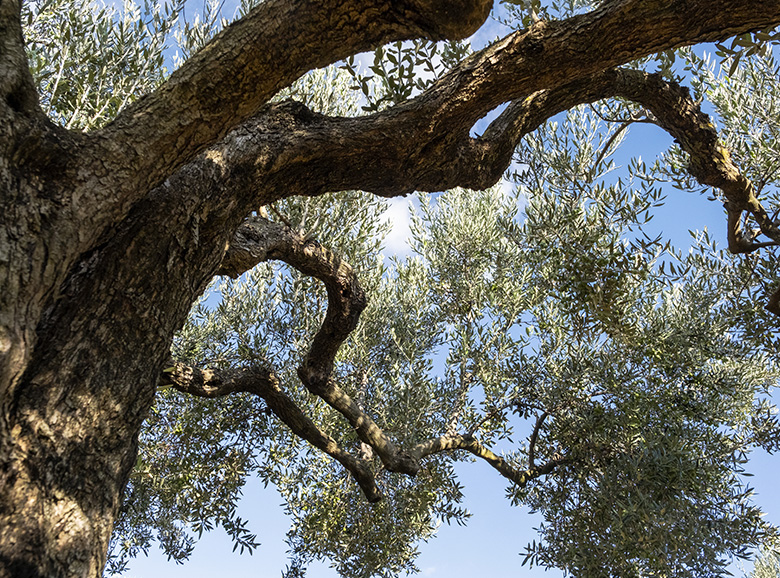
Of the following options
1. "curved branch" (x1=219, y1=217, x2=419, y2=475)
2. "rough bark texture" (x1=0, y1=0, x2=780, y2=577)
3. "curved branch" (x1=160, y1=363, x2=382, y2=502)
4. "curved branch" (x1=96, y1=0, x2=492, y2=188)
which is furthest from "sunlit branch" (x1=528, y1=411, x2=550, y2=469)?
"curved branch" (x1=96, y1=0, x2=492, y2=188)

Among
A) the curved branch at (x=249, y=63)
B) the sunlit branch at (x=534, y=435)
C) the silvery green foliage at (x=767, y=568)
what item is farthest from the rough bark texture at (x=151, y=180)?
the silvery green foliage at (x=767, y=568)

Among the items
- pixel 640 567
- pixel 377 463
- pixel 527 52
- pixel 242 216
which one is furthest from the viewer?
pixel 377 463

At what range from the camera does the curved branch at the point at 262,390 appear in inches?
230

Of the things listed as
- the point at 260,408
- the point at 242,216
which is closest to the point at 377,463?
the point at 260,408

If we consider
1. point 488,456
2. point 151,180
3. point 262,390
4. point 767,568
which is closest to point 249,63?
point 151,180

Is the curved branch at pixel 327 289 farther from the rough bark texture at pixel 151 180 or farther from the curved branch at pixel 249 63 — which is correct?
the curved branch at pixel 249 63

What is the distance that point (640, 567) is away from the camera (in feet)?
20.0

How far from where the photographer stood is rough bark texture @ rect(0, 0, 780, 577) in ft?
8.50

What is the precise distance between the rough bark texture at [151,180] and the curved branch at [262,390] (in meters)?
2.36

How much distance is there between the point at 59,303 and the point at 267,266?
657 centimetres

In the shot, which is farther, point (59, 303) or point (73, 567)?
point (59, 303)

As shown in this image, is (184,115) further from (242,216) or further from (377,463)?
(377,463)

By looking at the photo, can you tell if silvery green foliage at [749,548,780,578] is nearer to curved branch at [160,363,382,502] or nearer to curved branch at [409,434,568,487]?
curved branch at [409,434,568,487]

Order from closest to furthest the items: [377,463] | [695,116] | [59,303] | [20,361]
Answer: [20,361] < [59,303] < [695,116] < [377,463]
